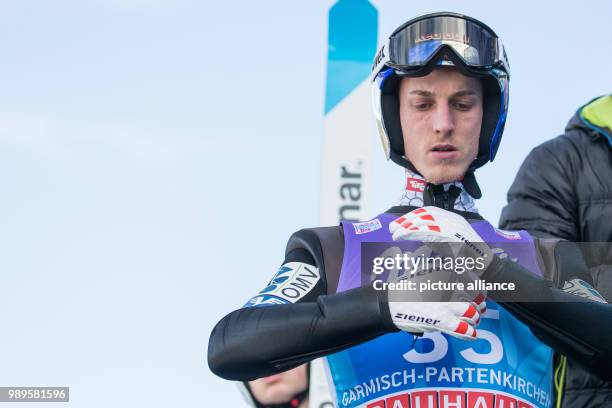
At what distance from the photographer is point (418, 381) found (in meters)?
4.12

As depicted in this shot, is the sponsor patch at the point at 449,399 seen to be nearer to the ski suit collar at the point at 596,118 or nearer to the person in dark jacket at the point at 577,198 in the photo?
the person in dark jacket at the point at 577,198

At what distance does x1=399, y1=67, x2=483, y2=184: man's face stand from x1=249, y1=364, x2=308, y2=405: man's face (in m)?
2.36

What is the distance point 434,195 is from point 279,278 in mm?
856

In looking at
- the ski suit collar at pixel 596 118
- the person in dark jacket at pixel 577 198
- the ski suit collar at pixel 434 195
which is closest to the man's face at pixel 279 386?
the person in dark jacket at pixel 577 198

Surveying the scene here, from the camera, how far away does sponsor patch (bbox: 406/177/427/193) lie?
4586mm

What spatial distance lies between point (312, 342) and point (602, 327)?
1023mm

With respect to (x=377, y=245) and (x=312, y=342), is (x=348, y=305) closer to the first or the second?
(x=312, y=342)

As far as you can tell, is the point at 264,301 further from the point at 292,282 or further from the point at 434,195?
the point at 434,195

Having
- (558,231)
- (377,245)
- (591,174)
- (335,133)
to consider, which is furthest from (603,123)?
(335,133)

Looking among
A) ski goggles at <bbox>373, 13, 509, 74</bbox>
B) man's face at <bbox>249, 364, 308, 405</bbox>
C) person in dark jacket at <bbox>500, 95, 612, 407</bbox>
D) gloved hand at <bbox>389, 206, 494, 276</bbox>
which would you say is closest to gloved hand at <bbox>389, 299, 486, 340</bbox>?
gloved hand at <bbox>389, 206, 494, 276</bbox>

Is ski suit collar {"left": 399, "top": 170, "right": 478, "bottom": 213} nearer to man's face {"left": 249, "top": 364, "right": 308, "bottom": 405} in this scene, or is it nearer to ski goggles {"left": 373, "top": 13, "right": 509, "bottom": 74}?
ski goggles {"left": 373, "top": 13, "right": 509, "bottom": 74}

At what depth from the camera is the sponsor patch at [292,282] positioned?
3957mm

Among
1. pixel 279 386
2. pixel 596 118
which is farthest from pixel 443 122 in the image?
pixel 279 386

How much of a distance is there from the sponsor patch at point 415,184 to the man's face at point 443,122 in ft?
0.22
